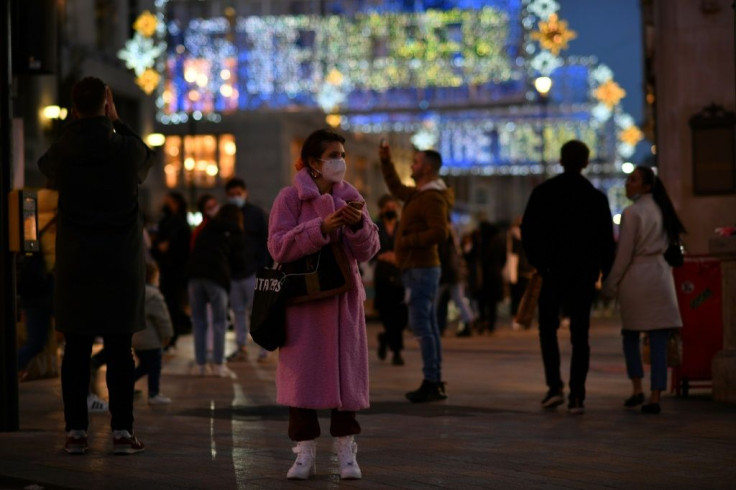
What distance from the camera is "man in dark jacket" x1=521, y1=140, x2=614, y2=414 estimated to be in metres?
10.8

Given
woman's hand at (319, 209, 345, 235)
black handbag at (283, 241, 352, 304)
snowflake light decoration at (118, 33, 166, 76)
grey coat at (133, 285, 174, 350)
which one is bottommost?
grey coat at (133, 285, 174, 350)

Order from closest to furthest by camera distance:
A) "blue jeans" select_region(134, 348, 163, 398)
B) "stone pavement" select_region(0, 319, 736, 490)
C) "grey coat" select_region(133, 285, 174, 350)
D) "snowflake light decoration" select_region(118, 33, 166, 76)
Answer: "stone pavement" select_region(0, 319, 736, 490) < "grey coat" select_region(133, 285, 174, 350) < "blue jeans" select_region(134, 348, 163, 398) < "snowflake light decoration" select_region(118, 33, 166, 76)

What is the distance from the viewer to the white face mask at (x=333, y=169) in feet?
24.0

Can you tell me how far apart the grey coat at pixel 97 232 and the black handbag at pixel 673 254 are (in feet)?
14.8

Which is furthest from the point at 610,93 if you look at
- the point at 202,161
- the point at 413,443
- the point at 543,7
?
the point at 413,443

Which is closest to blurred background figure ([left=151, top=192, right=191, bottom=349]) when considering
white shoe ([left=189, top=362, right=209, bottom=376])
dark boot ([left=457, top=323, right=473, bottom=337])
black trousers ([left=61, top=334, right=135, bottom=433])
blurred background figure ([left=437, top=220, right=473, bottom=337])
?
blurred background figure ([left=437, top=220, right=473, bottom=337])

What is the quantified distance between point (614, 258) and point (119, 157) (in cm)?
436

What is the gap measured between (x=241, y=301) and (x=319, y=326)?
9216 mm

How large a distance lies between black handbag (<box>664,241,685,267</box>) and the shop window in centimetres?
4999

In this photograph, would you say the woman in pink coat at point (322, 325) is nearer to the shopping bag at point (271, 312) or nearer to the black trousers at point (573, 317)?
the shopping bag at point (271, 312)

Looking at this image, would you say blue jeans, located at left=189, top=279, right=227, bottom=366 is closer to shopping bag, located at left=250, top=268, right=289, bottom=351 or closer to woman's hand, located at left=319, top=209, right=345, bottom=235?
shopping bag, located at left=250, top=268, right=289, bottom=351

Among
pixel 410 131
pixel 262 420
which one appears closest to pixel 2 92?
pixel 262 420

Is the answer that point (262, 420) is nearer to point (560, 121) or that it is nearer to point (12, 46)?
point (12, 46)

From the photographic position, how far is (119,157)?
8.26 m
